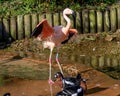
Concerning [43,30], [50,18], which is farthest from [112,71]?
[50,18]

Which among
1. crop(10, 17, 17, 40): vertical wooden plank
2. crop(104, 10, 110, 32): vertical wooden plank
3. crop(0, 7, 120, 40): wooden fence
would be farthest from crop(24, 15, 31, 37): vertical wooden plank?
crop(104, 10, 110, 32): vertical wooden plank

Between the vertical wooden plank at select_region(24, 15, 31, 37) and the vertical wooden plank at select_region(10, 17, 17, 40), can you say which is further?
the vertical wooden plank at select_region(24, 15, 31, 37)

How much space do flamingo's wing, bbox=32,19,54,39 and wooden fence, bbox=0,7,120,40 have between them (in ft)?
12.7

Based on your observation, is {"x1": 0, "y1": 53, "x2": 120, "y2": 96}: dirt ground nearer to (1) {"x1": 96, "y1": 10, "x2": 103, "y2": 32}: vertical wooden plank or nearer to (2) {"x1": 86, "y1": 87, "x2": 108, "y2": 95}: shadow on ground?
(2) {"x1": 86, "y1": 87, "x2": 108, "y2": 95}: shadow on ground

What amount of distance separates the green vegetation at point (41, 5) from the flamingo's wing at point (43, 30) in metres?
4.36

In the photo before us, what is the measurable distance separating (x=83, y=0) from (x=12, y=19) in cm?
238

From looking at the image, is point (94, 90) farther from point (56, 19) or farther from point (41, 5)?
point (41, 5)

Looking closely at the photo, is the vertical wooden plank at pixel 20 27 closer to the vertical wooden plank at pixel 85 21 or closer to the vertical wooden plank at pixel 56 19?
the vertical wooden plank at pixel 56 19

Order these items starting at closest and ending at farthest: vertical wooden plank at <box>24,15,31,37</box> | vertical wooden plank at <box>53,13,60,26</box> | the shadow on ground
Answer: the shadow on ground < vertical wooden plank at <box>24,15,31,37</box> < vertical wooden plank at <box>53,13,60,26</box>

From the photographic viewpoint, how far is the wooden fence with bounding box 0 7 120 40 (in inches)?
504

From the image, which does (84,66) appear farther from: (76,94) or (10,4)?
(10,4)

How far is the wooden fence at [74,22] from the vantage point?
1280cm

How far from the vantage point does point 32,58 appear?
1123 cm

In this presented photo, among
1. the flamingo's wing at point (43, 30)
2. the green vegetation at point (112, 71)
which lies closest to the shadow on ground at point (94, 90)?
the green vegetation at point (112, 71)
